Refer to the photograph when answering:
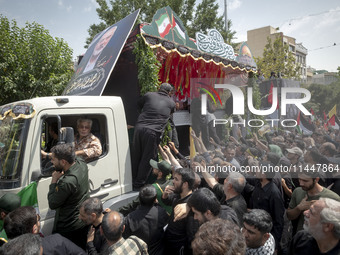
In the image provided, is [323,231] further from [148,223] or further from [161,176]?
[161,176]

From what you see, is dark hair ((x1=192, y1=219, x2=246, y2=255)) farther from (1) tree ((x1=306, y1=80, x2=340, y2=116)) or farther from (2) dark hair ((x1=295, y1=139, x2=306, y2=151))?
(2) dark hair ((x1=295, y1=139, x2=306, y2=151))

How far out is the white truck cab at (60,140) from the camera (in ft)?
8.54

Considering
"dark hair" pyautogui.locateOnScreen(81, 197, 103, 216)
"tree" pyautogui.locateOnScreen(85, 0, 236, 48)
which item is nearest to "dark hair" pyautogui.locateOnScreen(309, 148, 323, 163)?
"dark hair" pyautogui.locateOnScreen(81, 197, 103, 216)

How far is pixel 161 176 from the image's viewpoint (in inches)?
132

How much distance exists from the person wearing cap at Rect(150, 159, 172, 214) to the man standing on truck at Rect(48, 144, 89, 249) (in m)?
0.84

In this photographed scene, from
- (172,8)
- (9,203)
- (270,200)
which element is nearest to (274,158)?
(270,200)

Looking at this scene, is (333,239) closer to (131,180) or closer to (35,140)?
(131,180)

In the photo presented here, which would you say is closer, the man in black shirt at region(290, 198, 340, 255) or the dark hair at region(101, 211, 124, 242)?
the man in black shirt at region(290, 198, 340, 255)

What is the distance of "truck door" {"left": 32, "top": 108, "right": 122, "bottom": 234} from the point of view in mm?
2758

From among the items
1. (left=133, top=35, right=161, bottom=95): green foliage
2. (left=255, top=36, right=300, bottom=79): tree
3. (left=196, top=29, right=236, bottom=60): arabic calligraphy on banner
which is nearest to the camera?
(left=133, top=35, right=161, bottom=95): green foliage

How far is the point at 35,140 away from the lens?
8.75 ft

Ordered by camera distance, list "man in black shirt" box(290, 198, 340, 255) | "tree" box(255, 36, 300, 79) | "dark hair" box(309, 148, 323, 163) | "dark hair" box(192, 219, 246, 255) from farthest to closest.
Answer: "tree" box(255, 36, 300, 79)
"dark hair" box(309, 148, 323, 163)
"man in black shirt" box(290, 198, 340, 255)
"dark hair" box(192, 219, 246, 255)

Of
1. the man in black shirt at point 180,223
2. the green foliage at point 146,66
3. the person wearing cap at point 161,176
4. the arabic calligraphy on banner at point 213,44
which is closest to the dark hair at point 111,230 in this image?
the man in black shirt at point 180,223

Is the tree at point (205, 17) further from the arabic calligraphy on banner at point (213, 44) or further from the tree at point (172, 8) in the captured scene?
the arabic calligraphy on banner at point (213, 44)
